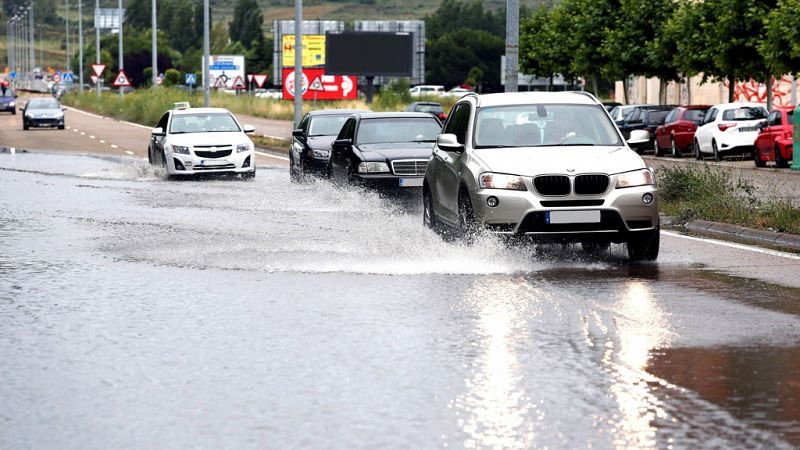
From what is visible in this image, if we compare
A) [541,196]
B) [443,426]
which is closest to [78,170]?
[541,196]

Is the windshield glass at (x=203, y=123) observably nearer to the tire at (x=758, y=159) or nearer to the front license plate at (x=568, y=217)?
the tire at (x=758, y=159)

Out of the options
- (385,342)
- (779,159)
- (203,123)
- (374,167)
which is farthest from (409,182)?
(779,159)

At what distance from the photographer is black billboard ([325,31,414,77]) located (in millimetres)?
91000

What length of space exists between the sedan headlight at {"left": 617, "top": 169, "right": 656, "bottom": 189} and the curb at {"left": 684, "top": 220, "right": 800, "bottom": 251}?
223 centimetres

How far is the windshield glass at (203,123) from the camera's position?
32031 mm

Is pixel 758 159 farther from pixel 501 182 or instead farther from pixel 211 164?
pixel 501 182

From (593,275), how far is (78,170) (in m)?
21.9

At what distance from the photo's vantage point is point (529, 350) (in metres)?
9.45

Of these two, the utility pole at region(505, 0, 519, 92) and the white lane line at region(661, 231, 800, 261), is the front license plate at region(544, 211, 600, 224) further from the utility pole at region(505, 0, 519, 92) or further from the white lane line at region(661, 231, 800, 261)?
the utility pole at region(505, 0, 519, 92)

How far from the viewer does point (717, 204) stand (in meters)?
19.6

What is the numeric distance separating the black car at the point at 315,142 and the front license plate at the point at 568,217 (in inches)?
509

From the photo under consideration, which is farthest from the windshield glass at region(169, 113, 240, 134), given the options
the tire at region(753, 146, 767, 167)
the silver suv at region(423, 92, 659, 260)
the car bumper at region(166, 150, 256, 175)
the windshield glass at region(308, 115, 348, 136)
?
the silver suv at region(423, 92, 659, 260)

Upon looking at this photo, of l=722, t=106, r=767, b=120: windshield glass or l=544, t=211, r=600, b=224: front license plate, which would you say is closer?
l=544, t=211, r=600, b=224: front license plate

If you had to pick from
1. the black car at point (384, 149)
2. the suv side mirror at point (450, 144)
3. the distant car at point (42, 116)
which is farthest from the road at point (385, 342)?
the distant car at point (42, 116)
